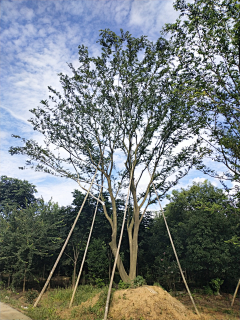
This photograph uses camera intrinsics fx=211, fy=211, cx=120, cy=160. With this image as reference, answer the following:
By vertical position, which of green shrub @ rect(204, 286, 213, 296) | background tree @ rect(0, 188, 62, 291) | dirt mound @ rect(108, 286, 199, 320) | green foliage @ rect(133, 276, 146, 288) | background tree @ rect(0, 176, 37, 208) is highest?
background tree @ rect(0, 176, 37, 208)

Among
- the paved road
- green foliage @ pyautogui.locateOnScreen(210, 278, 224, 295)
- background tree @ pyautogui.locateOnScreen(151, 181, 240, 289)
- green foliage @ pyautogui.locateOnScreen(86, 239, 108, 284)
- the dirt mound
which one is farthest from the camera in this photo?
green foliage @ pyautogui.locateOnScreen(86, 239, 108, 284)

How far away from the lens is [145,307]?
6043 millimetres

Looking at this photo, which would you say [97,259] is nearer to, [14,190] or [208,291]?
[208,291]

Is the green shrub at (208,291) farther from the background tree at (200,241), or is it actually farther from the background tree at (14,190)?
the background tree at (14,190)

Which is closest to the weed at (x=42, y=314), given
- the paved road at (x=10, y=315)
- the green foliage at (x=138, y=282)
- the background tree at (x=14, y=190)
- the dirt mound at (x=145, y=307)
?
the paved road at (x=10, y=315)

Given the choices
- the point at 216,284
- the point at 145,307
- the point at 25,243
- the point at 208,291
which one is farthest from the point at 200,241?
the point at 25,243

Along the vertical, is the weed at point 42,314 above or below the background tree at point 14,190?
below

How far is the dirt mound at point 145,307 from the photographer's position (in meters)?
5.93

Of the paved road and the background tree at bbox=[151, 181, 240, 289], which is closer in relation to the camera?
the paved road

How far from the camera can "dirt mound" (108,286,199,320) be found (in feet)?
19.4

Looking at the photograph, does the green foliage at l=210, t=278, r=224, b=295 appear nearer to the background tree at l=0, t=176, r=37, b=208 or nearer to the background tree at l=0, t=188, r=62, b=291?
the background tree at l=0, t=188, r=62, b=291

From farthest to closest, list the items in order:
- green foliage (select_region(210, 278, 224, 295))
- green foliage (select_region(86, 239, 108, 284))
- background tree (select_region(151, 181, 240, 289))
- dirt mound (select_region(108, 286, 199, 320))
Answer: green foliage (select_region(86, 239, 108, 284)), green foliage (select_region(210, 278, 224, 295)), background tree (select_region(151, 181, 240, 289)), dirt mound (select_region(108, 286, 199, 320))

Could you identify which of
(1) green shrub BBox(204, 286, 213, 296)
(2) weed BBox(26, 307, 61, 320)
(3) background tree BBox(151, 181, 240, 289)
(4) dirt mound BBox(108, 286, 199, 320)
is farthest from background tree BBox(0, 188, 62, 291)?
(1) green shrub BBox(204, 286, 213, 296)

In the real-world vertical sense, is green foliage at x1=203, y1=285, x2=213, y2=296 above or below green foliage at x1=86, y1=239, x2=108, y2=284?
below
